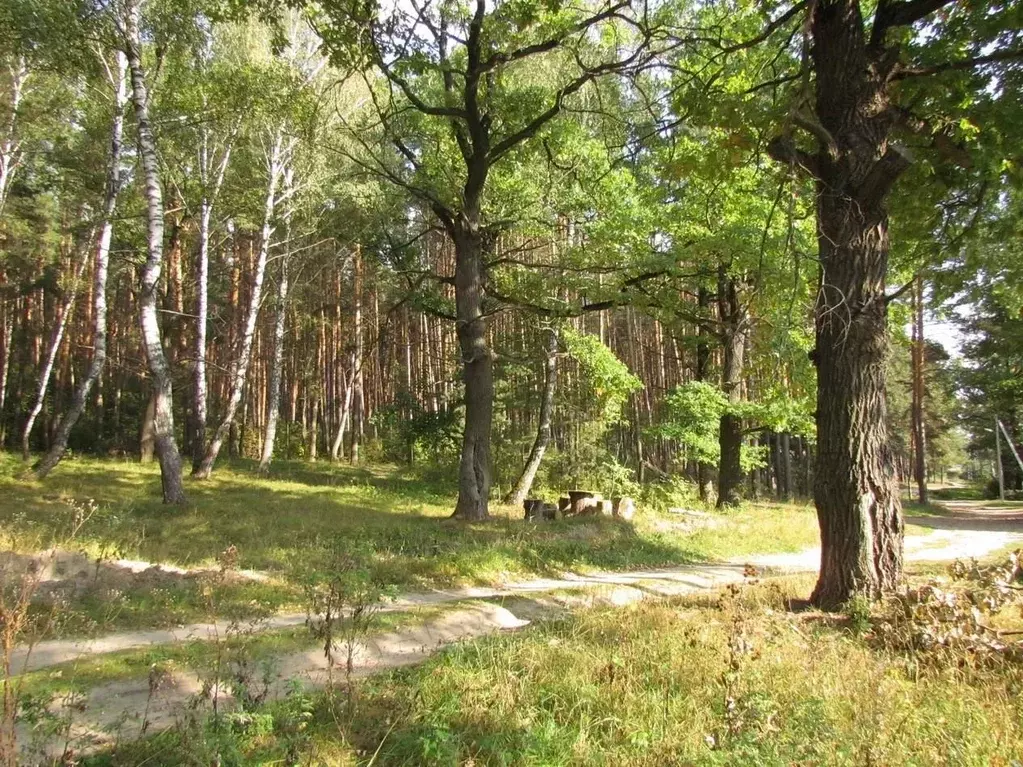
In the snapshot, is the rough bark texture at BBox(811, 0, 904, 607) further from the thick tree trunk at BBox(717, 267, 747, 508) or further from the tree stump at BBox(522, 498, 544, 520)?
the thick tree trunk at BBox(717, 267, 747, 508)

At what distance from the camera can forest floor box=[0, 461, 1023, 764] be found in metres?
3.82

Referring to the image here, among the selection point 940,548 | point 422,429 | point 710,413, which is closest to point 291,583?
point 710,413

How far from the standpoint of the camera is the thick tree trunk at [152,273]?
12594 mm

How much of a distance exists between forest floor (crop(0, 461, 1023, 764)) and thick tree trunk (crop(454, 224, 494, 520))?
2.66ft

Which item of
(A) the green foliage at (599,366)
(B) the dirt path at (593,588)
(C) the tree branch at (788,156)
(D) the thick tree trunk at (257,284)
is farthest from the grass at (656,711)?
(D) the thick tree trunk at (257,284)

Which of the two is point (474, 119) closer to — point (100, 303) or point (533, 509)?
point (533, 509)

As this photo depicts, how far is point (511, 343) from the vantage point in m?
22.0

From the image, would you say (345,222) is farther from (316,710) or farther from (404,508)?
(316,710)

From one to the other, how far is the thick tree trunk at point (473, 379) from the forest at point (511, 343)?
0.08 metres

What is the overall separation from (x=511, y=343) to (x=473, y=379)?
27.2 feet

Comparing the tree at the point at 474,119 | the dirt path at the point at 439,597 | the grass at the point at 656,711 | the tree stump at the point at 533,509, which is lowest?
the dirt path at the point at 439,597

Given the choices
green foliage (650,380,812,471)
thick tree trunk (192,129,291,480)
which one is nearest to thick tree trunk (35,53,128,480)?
thick tree trunk (192,129,291,480)

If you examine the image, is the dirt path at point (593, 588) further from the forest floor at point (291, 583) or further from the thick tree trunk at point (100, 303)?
the thick tree trunk at point (100, 303)

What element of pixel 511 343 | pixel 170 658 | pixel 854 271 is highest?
pixel 511 343
